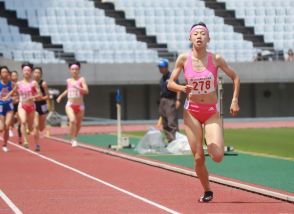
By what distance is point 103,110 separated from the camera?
1742 inches

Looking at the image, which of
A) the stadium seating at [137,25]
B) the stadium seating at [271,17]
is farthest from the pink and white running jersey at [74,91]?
the stadium seating at [271,17]

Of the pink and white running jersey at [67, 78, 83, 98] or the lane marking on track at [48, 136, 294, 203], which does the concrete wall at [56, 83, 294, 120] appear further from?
the lane marking on track at [48, 136, 294, 203]

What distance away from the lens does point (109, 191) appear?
12062mm

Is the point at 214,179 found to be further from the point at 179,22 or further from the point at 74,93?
the point at 179,22

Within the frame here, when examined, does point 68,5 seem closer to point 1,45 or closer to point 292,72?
point 1,45

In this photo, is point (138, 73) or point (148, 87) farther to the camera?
point (148, 87)

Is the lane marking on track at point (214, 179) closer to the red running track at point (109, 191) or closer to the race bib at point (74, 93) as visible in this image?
the red running track at point (109, 191)

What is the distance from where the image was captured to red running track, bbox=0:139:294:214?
1023 cm

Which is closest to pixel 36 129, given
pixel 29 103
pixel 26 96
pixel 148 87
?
pixel 29 103

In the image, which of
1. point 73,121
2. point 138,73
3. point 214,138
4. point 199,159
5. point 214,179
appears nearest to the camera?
point 214,138

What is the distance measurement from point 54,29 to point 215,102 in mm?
34890

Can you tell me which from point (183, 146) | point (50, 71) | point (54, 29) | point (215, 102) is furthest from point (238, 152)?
point (54, 29)

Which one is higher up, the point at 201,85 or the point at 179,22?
the point at 201,85

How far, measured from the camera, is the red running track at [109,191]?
33.6ft
